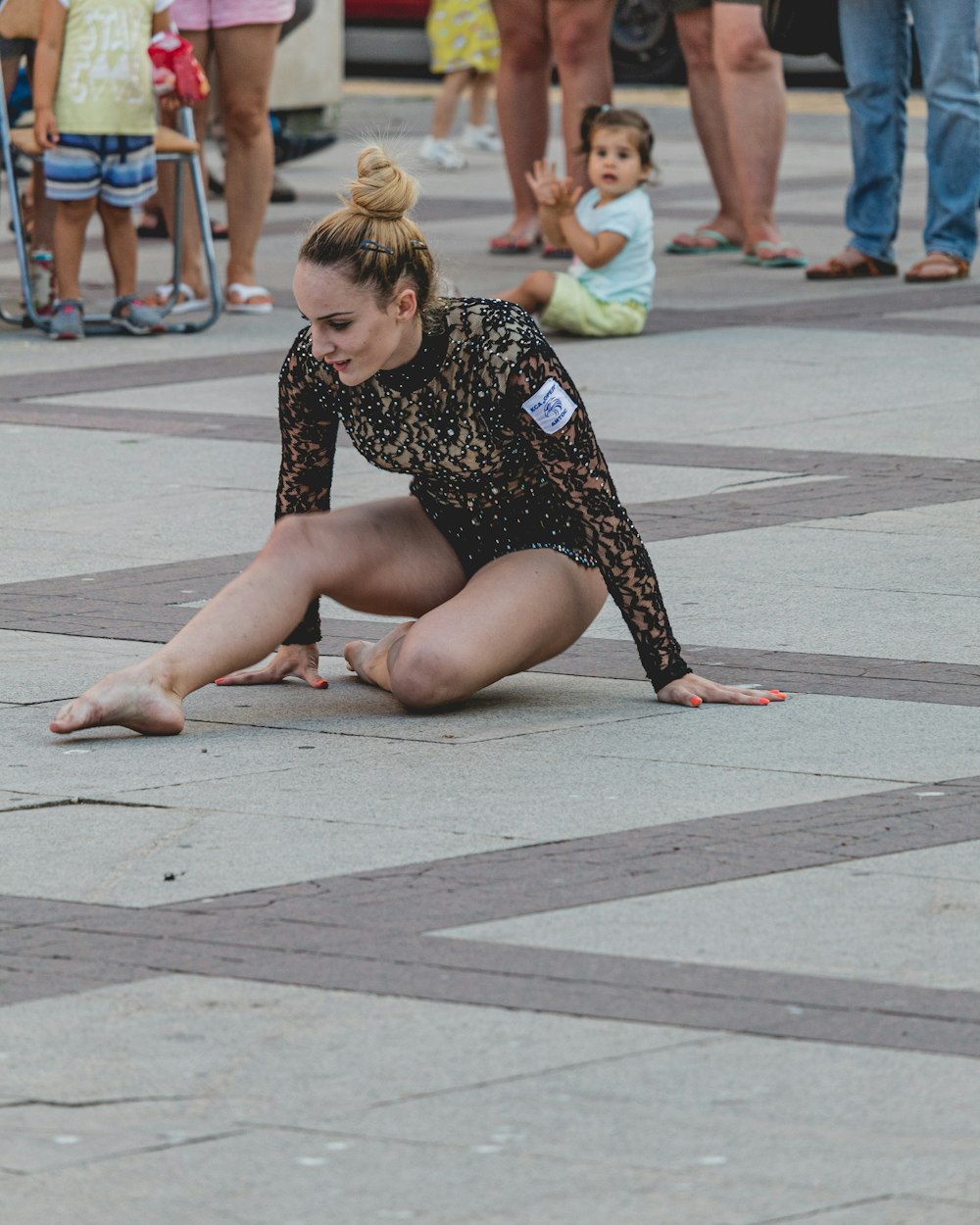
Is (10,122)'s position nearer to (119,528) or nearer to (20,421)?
(20,421)

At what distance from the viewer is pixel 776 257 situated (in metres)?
11.3

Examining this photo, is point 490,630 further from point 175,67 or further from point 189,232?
point 189,232

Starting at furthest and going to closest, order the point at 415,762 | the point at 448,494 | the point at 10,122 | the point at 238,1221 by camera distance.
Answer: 1. the point at 10,122
2. the point at 448,494
3. the point at 415,762
4. the point at 238,1221

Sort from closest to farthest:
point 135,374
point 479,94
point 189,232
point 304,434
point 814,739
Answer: point 814,739, point 304,434, point 135,374, point 189,232, point 479,94

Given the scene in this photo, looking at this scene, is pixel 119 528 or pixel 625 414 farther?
pixel 625 414

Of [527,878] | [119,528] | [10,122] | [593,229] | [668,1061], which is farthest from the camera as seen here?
[10,122]

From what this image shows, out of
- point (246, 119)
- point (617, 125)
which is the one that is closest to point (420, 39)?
point (246, 119)

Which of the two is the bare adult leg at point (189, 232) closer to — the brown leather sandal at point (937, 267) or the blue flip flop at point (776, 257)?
the blue flip flop at point (776, 257)

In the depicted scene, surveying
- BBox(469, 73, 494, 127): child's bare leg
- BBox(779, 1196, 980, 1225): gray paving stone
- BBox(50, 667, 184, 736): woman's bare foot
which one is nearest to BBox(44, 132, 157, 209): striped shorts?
BBox(50, 667, 184, 736): woman's bare foot

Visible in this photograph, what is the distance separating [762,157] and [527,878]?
24.5ft

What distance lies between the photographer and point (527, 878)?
145 inches

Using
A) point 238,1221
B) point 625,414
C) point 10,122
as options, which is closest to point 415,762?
point 238,1221

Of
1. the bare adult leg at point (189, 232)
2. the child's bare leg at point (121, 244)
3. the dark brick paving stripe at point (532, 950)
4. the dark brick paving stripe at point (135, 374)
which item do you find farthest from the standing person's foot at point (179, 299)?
the dark brick paving stripe at point (532, 950)

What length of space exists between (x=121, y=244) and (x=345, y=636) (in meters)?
4.60
